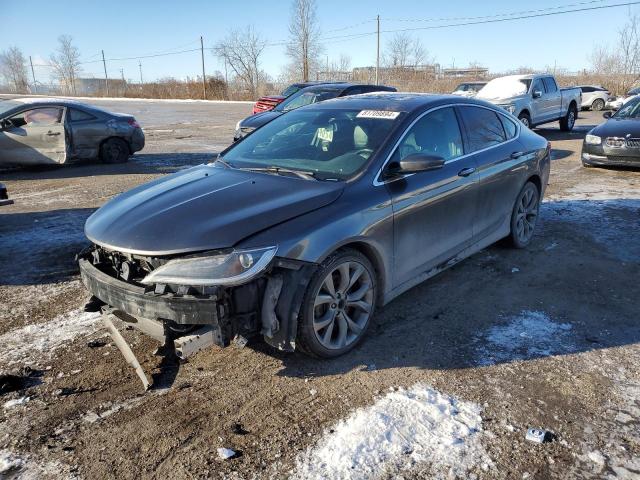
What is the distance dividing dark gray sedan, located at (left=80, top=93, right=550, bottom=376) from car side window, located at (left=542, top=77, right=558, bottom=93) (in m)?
13.2

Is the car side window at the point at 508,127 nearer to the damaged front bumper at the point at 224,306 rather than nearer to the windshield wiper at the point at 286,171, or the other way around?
the windshield wiper at the point at 286,171

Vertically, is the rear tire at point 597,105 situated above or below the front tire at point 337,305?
above

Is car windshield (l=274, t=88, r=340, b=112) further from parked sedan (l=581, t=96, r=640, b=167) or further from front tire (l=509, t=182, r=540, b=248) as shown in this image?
front tire (l=509, t=182, r=540, b=248)

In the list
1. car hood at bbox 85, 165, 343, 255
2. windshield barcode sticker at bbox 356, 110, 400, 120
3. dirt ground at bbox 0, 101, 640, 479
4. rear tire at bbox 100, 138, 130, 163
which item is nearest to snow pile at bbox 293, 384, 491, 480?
dirt ground at bbox 0, 101, 640, 479

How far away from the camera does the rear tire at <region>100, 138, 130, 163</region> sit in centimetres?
1188

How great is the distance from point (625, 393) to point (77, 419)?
3.24 m

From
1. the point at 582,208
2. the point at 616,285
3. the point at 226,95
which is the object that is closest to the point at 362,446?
the point at 616,285

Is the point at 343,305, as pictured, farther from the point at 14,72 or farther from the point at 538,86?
the point at 14,72

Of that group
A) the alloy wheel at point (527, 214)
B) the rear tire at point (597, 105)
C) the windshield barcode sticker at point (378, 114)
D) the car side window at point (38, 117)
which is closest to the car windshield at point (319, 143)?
the windshield barcode sticker at point (378, 114)

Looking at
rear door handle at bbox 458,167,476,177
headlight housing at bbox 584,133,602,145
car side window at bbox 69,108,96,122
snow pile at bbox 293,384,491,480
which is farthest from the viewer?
car side window at bbox 69,108,96,122

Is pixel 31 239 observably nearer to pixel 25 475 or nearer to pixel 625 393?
pixel 25 475

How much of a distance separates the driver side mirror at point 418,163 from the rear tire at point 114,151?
985 cm

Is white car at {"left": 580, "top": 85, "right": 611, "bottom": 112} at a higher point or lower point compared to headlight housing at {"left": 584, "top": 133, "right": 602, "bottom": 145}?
higher

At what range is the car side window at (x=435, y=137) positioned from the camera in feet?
13.2
